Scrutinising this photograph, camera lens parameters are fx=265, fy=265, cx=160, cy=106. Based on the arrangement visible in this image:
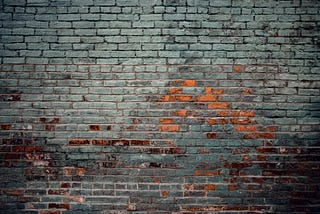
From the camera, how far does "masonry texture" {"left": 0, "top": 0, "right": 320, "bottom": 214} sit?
296 cm

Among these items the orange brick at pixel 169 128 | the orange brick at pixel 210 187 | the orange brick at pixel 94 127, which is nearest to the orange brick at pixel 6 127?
the orange brick at pixel 94 127

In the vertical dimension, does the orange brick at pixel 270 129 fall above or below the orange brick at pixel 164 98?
below

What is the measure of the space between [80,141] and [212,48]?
182 cm

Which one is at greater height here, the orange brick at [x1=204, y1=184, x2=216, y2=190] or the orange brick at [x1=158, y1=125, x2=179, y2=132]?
the orange brick at [x1=158, y1=125, x2=179, y2=132]

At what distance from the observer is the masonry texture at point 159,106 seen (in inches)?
117

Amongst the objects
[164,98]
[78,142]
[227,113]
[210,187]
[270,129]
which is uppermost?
[164,98]

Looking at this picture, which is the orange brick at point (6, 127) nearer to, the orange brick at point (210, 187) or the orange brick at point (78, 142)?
the orange brick at point (78, 142)

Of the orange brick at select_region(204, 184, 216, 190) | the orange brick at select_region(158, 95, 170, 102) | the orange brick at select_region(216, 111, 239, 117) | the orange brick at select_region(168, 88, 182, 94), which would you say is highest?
the orange brick at select_region(168, 88, 182, 94)

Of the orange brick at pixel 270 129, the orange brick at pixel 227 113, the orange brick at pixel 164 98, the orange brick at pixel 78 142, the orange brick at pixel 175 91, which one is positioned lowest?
the orange brick at pixel 78 142

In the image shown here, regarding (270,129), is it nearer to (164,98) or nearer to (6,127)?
(164,98)

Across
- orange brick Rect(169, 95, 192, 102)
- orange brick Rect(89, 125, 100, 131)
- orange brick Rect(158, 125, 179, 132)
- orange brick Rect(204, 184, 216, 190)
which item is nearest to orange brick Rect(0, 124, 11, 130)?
orange brick Rect(89, 125, 100, 131)

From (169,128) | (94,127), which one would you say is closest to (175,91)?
(169,128)

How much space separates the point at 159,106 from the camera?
298cm

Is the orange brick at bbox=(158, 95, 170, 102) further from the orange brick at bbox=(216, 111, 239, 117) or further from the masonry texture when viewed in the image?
the orange brick at bbox=(216, 111, 239, 117)
